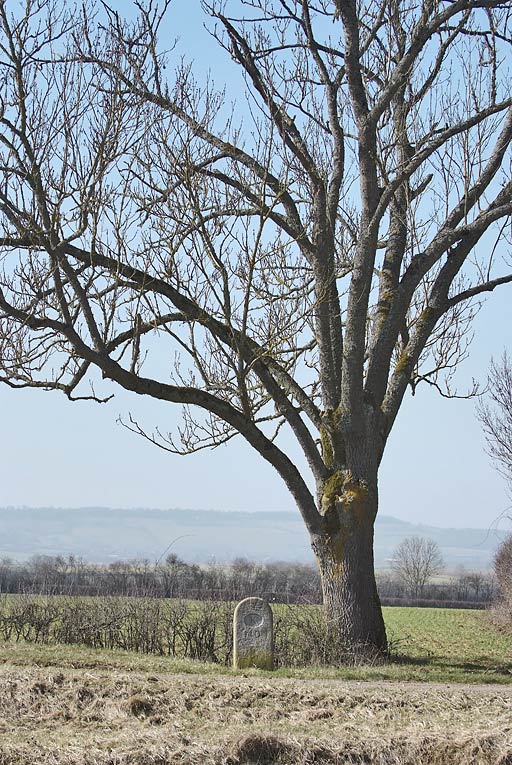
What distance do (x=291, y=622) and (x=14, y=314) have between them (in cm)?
618

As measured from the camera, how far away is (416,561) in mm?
72250

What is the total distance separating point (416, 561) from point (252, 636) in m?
61.1

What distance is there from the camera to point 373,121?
15594mm

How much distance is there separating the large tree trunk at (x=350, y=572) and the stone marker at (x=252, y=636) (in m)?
1.46

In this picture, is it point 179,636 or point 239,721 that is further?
point 179,636

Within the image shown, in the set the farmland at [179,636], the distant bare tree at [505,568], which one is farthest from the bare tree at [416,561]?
the farmland at [179,636]

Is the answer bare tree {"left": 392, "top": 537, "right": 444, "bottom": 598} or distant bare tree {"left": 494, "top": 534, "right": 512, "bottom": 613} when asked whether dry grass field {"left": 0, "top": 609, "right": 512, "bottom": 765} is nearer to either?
distant bare tree {"left": 494, "top": 534, "right": 512, "bottom": 613}

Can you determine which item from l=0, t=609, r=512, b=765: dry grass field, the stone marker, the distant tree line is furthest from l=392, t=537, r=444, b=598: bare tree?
l=0, t=609, r=512, b=765: dry grass field

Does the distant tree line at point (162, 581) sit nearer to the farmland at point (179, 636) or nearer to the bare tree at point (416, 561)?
the farmland at point (179, 636)

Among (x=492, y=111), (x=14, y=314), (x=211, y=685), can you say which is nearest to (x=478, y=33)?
(x=492, y=111)

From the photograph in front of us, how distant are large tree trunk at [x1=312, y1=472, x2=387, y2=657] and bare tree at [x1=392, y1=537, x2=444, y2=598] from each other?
158 feet

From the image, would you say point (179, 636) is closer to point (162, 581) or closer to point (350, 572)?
point (162, 581)

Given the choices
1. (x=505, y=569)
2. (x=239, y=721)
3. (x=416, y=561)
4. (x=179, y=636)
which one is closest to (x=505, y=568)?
(x=505, y=569)

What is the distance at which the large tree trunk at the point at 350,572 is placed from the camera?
14.4 m
